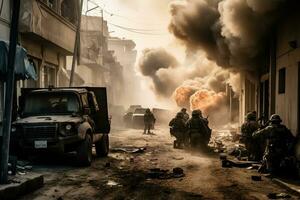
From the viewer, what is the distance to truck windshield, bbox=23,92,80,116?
13297 millimetres

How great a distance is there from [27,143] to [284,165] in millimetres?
6120

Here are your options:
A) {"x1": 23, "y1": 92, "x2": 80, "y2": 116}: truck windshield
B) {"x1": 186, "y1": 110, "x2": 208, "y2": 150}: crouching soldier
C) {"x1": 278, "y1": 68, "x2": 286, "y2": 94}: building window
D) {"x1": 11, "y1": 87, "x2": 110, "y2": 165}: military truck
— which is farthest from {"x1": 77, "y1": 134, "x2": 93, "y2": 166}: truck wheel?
{"x1": 278, "y1": 68, "x2": 286, "y2": 94}: building window

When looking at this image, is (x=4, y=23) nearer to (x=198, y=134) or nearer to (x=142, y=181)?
(x=198, y=134)

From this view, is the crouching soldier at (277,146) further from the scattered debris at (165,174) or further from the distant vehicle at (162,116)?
the distant vehicle at (162,116)

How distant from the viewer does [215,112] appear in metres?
34.5

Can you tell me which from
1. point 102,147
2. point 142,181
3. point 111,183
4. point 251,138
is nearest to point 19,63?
point 111,183

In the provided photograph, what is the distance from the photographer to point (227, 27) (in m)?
20.0

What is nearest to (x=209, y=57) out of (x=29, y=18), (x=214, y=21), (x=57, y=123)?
(x=214, y=21)

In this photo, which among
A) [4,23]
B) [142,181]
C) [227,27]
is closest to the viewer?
[142,181]

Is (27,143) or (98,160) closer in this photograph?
(27,143)

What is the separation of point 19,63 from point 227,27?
11.2m

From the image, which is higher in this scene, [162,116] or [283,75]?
[283,75]

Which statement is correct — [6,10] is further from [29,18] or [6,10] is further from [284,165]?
[284,165]

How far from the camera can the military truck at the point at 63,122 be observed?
1206cm
